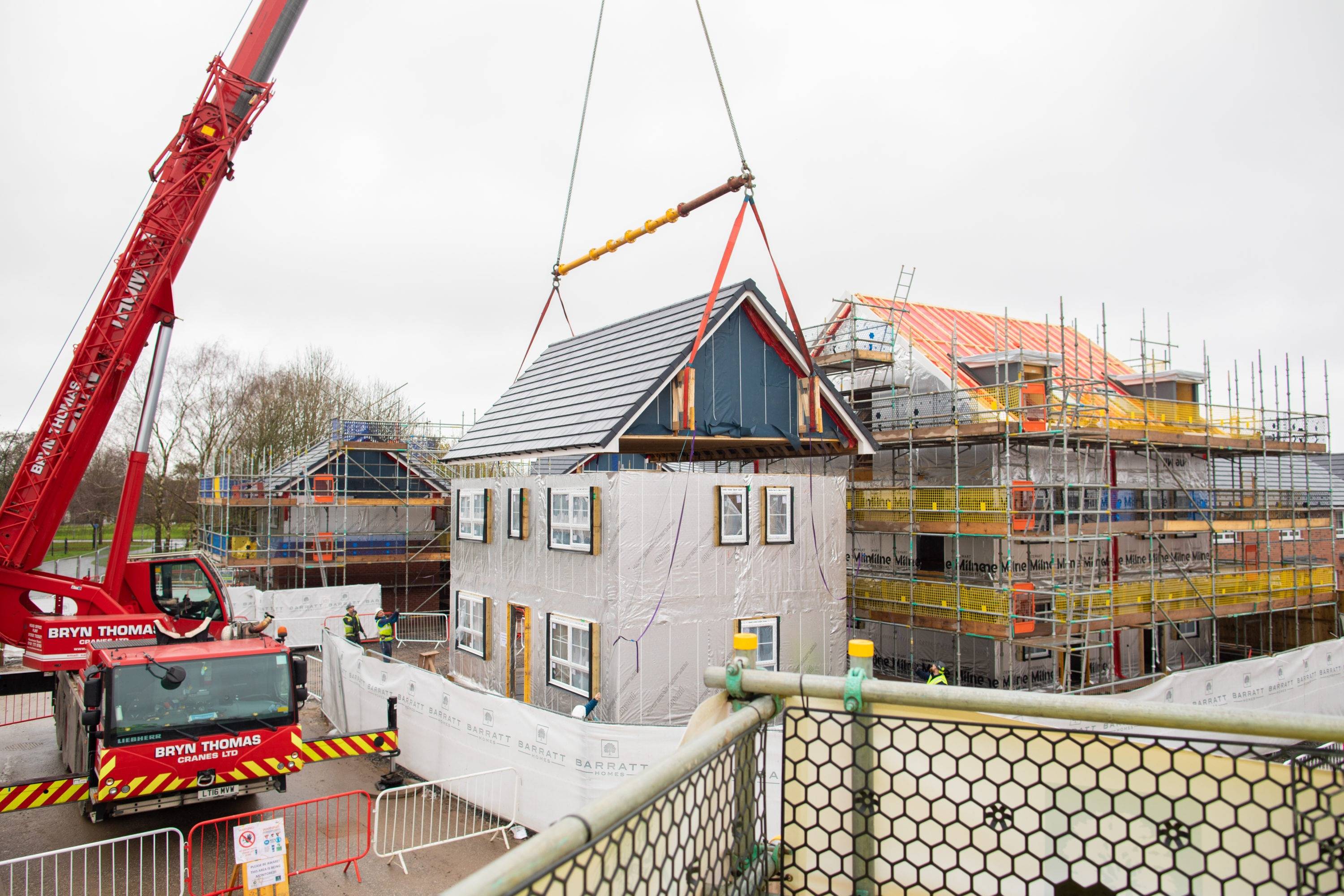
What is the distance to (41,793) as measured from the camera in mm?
11391

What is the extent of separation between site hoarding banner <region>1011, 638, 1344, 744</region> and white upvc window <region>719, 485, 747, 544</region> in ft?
22.1

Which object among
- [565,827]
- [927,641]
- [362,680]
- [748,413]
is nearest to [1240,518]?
[927,641]

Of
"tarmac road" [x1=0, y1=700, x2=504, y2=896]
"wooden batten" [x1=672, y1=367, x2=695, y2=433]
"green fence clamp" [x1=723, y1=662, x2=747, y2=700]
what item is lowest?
"tarmac road" [x1=0, y1=700, x2=504, y2=896]

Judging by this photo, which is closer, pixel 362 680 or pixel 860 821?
pixel 860 821

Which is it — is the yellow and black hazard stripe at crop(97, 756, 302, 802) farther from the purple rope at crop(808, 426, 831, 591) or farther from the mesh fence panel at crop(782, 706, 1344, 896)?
the mesh fence panel at crop(782, 706, 1344, 896)

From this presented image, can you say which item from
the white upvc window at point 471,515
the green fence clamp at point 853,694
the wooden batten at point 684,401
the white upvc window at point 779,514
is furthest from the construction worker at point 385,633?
the green fence clamp at point 853,694

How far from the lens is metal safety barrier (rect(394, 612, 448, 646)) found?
2983 centimetres

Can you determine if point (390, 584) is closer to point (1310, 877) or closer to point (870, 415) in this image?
point (870, 415)

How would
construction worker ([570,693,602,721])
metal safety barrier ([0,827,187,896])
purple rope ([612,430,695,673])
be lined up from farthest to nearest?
purple rope ([612,430,695,673]), construction worker ([570,693,602,721]), metal safety barrier ([0,827,187,896])

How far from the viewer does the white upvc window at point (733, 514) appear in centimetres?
1664

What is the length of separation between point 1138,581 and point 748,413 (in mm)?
11057

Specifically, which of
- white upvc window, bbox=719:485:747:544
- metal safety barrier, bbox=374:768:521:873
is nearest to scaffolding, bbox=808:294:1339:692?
white upvc window, bbox=719:485:747:544

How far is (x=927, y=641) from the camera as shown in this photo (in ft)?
72.7

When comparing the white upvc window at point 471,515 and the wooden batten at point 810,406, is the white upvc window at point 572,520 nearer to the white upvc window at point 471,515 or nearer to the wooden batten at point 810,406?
the white upvc window at point 471,515
